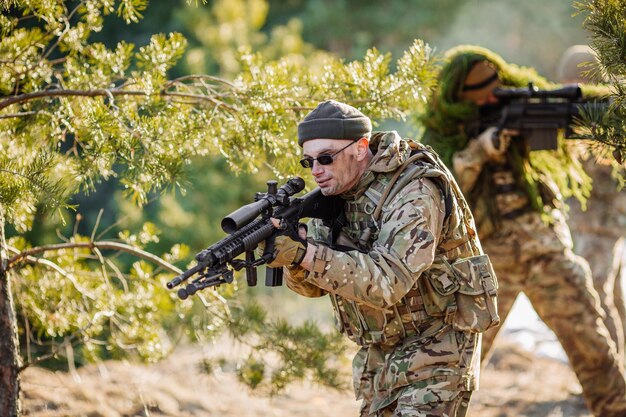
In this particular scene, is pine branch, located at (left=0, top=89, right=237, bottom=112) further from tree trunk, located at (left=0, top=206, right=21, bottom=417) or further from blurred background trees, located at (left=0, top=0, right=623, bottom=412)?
tree trunk, located at (left=0, top=206, right=21, bottom=417)

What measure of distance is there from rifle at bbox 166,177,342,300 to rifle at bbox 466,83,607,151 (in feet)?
8.19

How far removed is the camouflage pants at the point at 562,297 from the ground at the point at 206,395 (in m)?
1.06

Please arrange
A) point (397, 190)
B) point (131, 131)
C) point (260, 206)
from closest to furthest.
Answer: point (260, 206)
point (397, 190)
point (131, 131)

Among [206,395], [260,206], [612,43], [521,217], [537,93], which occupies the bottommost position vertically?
[260,206]

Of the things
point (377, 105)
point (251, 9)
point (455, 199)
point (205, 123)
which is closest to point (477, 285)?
point (455, 199)

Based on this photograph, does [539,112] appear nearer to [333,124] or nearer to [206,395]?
[333,124]

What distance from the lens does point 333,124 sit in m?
3.24

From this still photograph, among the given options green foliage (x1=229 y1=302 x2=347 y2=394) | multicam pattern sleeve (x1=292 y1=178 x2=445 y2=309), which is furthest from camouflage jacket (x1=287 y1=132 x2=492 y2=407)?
green foliage (x1=229 y1=302 x2=347 y2=394)

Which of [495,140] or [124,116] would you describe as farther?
[495,140]

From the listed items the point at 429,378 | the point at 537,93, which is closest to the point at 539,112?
the point at 537,93

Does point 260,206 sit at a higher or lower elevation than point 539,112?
lower

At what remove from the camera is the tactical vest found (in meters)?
3.30

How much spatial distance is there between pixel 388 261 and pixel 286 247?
342 mm

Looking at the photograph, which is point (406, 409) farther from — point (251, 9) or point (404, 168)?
point (251, 9)
